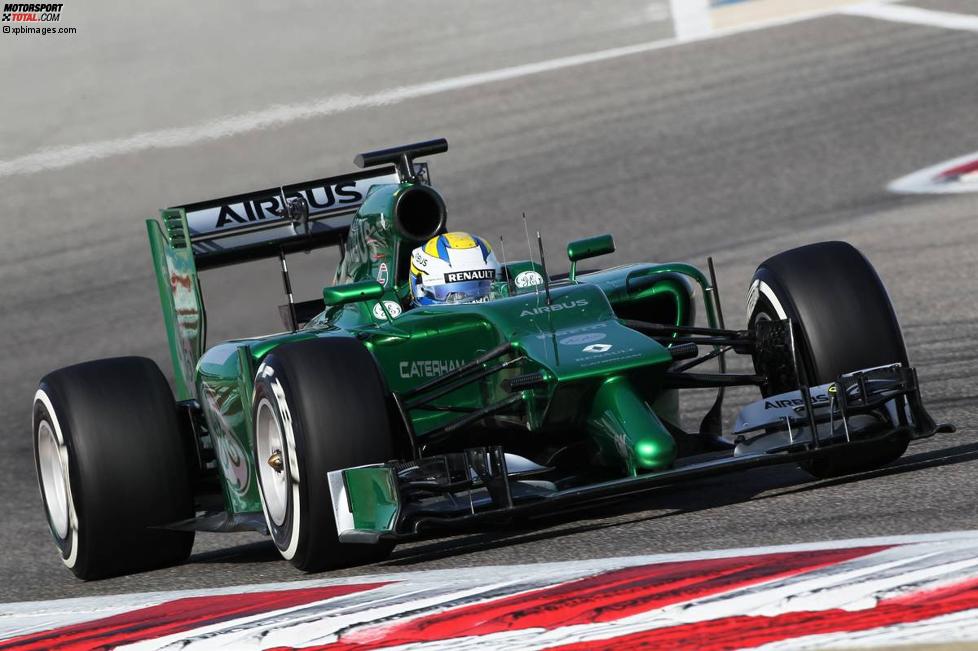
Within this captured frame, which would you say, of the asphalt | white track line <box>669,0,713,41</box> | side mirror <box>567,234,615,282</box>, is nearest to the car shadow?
the asphalt

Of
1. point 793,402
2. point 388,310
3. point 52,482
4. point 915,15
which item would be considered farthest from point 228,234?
point 915,15

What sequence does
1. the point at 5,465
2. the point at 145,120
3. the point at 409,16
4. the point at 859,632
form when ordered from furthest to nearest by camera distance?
the point at 409,16, the point at 145,120, the point at 5,465, the point at 859,632

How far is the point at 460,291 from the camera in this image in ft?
25.5

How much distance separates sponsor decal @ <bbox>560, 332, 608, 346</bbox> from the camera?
6.91 metres

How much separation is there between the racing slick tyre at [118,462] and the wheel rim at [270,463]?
2.75ft

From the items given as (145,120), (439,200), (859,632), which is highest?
(145,120)

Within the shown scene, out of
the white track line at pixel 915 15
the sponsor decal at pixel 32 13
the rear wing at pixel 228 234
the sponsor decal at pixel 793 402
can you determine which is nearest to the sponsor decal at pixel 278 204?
the rear wing at pixel 228 234

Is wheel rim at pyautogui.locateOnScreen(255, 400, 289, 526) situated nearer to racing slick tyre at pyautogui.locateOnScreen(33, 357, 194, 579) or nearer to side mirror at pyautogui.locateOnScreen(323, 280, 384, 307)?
side mirror at pyautogui.locateOnScreen(323, 280, 384, 307)

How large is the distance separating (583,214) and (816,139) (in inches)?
124

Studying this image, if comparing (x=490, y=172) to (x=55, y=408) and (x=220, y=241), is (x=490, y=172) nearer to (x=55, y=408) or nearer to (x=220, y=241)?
(x=220, y=241)

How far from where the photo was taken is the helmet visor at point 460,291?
25.5ft

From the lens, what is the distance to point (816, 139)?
18844mm

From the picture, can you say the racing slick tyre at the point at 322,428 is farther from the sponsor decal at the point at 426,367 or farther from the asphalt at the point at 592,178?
the asphalt at the point at 592,178

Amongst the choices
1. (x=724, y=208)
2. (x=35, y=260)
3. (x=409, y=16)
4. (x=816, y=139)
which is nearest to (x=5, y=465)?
(x=35, y=260)
